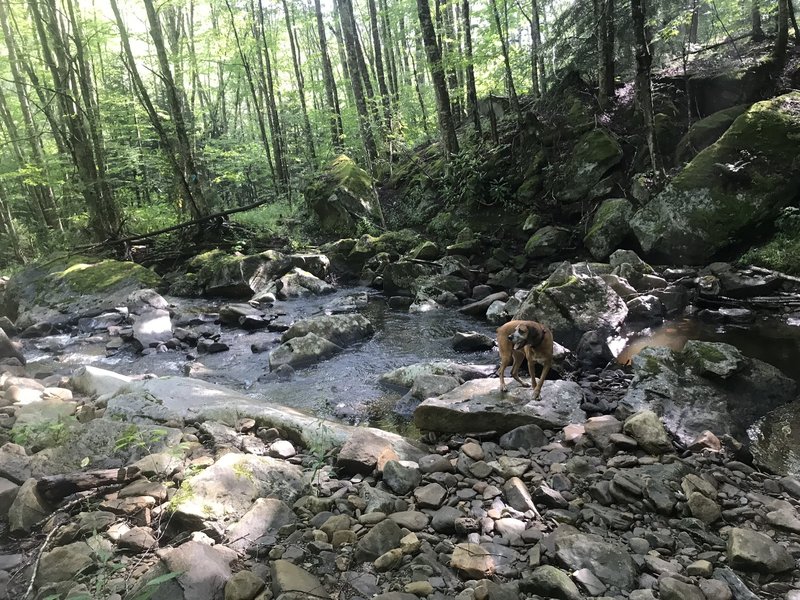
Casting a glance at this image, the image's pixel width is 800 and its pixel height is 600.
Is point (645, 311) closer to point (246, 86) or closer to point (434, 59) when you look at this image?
point (434, 59)

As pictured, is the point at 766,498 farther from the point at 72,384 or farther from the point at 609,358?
the point at 72,384

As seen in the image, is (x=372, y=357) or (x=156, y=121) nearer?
(x=372, y=357)

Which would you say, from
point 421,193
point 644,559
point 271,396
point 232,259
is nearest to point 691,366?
point 644,559

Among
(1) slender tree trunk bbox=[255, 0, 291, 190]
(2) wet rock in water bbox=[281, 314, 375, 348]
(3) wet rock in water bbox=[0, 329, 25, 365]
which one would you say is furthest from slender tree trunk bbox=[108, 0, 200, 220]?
(2) wet rock in water bbox=[281, 314, 375, 348]

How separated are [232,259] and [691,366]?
485 inches

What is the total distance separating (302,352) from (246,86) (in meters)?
30.7

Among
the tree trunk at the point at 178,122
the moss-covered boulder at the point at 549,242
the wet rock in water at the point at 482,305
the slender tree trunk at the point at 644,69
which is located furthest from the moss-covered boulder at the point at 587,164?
the tree trunk at the point at 178,122

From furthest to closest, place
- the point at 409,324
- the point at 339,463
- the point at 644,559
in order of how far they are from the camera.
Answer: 1. the point at 409,324
2. the point at 339,463
3. the point at 644,559

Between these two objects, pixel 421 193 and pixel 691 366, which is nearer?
pixel 691 366

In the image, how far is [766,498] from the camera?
3.59 m

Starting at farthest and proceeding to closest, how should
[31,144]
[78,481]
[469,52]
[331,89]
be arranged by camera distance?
[331,89] < [31,144] < [469,52] < [78,481]

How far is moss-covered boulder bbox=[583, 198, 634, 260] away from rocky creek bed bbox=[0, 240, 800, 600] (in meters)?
4.17

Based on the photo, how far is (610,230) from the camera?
11.8 meters

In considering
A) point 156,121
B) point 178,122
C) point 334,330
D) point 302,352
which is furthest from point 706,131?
point 156,121
